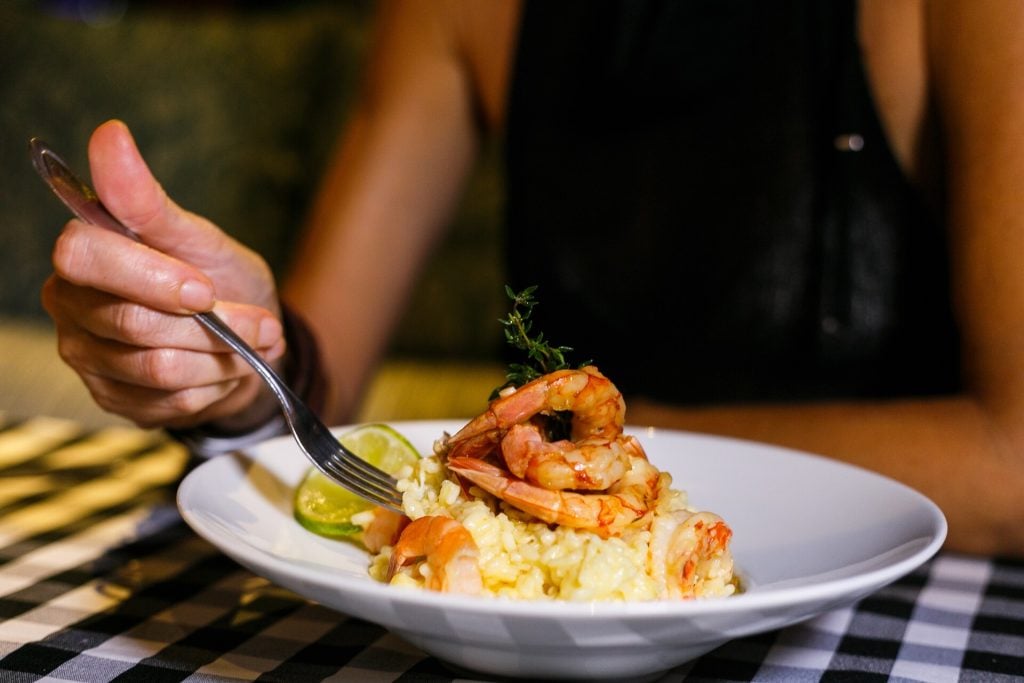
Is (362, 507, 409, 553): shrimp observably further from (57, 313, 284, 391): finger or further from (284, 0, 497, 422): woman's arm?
(284, 0, 497, 422): woman's arm

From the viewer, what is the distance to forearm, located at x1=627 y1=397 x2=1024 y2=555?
3.61 feet

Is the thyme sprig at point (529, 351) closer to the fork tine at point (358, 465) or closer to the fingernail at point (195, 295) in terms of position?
the fork tine at point (358, 465)

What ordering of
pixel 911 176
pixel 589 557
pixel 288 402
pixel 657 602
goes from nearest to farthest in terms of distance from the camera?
1. pixel 657 602
2. pixel 589 557
3. pixel 288 402
4. pixel 911 176

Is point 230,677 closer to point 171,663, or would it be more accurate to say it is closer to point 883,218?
point 171,663

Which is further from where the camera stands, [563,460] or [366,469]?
[366,469]

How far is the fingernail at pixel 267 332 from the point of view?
1.00 metres

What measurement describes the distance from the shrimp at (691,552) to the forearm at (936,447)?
0.47 metres

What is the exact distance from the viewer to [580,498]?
748mm

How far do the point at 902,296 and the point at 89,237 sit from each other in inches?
43.4

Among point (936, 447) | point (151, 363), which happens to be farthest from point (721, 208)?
point (151, 363)

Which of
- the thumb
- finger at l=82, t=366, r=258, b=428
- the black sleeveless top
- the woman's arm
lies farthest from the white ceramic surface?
the woman's arm

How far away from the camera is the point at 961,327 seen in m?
1.25

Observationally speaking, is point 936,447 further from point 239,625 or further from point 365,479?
point 239,625

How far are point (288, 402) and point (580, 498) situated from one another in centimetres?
32
